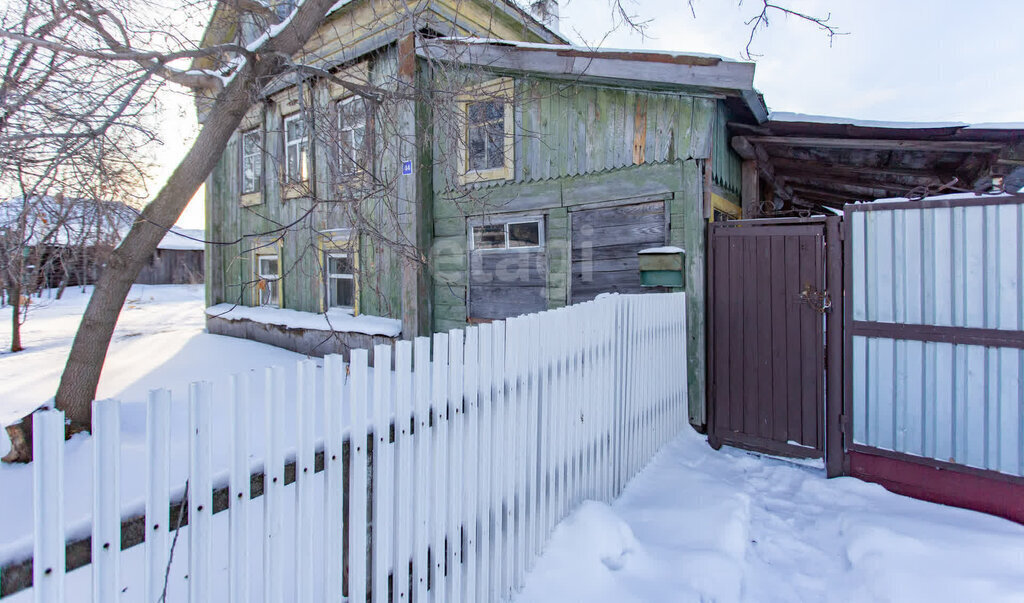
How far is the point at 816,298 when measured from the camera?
442 centimetres

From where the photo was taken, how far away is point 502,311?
7.28 metres

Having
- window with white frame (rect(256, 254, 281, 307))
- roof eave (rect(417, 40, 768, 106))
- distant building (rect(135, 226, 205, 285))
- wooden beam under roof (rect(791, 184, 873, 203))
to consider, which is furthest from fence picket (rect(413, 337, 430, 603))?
distant building (rect(135, 226, 205, 285))

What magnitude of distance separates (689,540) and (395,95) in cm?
447

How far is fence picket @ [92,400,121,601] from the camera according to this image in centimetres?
118

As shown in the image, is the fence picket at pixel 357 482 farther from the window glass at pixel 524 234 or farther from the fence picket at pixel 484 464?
the window glass at pixel 524 234

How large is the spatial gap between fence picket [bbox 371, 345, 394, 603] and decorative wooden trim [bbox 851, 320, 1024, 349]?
13.6 feet

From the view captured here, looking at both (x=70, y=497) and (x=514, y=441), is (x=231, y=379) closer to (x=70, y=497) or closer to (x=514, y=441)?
(x=514, y=441)

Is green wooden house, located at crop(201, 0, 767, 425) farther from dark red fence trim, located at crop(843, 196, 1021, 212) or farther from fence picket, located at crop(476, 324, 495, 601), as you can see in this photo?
fence picket, located at crop(476, 324, 495, 601)

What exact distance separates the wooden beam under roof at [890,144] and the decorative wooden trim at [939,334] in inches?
87.4

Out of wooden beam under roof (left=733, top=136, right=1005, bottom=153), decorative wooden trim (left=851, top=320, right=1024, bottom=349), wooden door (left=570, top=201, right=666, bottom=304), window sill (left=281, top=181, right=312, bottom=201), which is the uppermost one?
wooden beam under roof (left=733, top=136, right=1005, bottom=153)

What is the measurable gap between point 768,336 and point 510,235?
377 centimetres

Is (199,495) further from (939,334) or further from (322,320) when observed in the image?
(322,320)

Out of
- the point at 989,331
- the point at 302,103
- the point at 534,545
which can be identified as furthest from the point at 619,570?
the point at 302,103

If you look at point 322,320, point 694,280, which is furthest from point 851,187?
point 322,320
